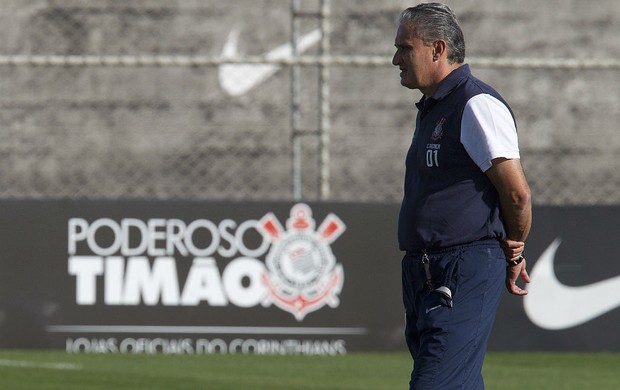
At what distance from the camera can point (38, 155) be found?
15.4m

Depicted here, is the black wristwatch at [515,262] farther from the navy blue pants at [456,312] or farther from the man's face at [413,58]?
the man's face at [413,58]

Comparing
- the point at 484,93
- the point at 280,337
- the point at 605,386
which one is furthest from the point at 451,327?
the point at 280,337

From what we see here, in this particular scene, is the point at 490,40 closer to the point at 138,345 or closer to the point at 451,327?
the point at 138,345

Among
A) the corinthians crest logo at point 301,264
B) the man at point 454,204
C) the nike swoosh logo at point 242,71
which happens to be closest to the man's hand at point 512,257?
the man at point 454,204

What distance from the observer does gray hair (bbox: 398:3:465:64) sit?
16.4 ft

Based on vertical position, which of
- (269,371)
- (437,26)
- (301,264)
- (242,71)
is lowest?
(269,371)

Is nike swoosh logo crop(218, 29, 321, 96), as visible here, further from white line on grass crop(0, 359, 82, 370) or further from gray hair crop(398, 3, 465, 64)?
gray hair crop(398, 3, 465, 64)

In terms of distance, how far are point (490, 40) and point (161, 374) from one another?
8.52 metres

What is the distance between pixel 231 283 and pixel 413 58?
5.35 m

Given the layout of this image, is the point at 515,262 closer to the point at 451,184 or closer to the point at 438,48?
the point at 451,184

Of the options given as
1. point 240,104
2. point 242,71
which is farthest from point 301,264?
point 242,71

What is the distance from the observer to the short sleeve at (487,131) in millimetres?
4785

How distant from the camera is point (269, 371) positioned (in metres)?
A: 9.24

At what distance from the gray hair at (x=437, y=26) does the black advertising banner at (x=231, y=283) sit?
208 inches
